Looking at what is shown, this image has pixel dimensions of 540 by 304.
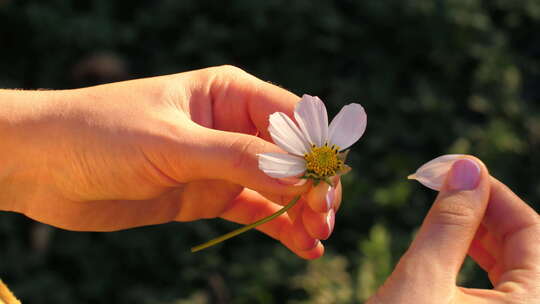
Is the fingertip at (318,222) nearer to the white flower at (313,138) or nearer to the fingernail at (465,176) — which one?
the white flower at (313,138)

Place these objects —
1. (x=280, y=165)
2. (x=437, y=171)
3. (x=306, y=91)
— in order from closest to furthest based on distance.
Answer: (x=280, y=165)
(x=437, y=171)
(x=306, y=91)

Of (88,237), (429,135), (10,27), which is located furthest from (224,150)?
(10,27)

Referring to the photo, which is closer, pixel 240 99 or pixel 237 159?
pixel 237 159

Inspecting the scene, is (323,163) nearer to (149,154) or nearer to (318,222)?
(318,222)

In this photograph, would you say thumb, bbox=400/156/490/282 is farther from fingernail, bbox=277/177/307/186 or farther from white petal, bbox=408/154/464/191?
fingernail, bbox=277/177/307/186

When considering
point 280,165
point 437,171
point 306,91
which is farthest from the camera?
point 306,91

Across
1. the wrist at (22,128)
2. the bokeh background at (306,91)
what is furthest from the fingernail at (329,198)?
the bokeh background at (306,91)

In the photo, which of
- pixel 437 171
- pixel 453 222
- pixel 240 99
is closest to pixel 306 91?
pixel 240 99
